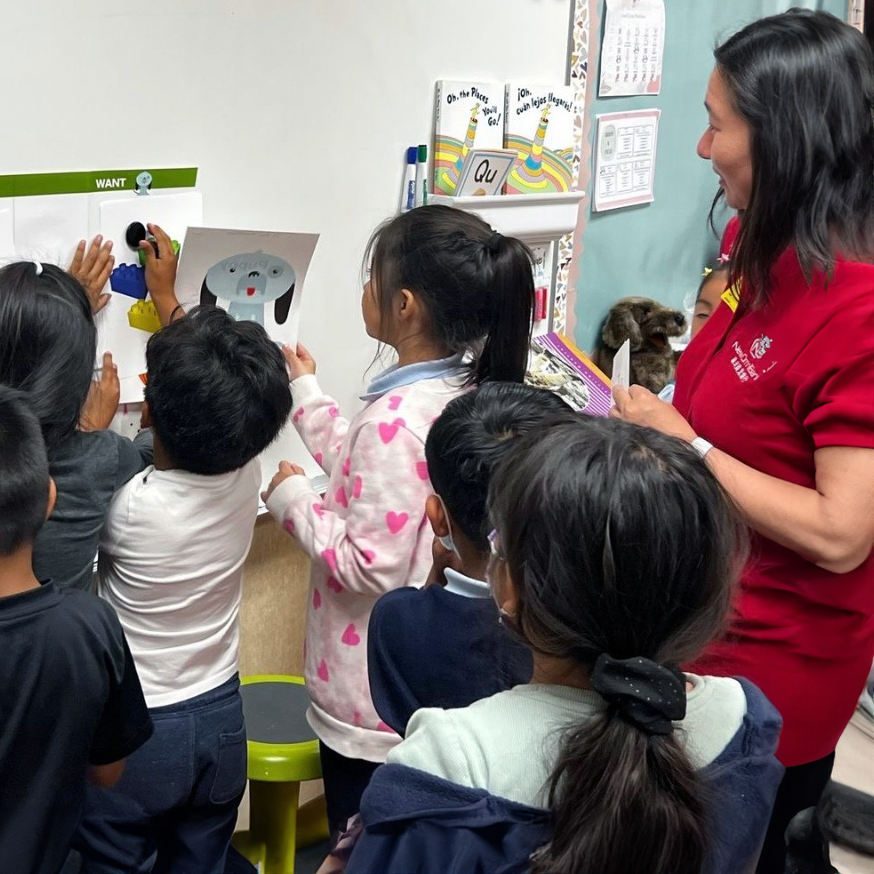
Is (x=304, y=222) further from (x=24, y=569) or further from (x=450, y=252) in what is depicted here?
(x=24, y=569)

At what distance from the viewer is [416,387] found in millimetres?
1362

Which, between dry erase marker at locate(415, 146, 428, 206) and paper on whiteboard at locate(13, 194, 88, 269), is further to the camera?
dry erase marker at locate(415, 146, 428, 206)

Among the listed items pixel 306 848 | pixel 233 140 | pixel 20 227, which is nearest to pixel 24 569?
pixel 20 227

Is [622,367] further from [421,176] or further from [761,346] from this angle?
[421,176]

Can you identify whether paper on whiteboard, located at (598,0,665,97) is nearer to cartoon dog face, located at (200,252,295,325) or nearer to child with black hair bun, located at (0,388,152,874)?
cartoon dog face, located at (200,252,295,325)

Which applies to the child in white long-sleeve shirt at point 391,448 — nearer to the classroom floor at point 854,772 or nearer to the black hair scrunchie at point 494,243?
the black hair scrunchie at point 494,243

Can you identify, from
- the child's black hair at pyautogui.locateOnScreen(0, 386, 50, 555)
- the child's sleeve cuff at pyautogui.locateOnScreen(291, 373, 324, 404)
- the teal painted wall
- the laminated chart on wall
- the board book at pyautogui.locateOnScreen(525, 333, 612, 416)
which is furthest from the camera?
the teal painted wall

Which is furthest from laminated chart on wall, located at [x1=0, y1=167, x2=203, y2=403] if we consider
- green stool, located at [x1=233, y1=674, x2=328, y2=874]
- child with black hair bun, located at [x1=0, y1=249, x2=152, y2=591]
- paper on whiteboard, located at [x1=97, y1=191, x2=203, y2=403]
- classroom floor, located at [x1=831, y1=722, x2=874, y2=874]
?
classroom floor, located at [x1=831, y1=722, x2=874, y2=874]

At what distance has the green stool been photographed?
164 centimetres

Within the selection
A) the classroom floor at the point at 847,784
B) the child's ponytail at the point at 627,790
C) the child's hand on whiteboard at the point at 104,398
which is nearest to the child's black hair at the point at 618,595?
the child's ponytail at the point at 627,790

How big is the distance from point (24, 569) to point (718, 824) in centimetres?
64

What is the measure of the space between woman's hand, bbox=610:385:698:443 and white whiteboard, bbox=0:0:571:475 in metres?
0.67

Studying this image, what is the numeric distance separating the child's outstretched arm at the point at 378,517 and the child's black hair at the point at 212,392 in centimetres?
12

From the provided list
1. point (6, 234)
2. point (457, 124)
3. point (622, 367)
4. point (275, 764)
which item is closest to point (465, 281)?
point (622, 367)
